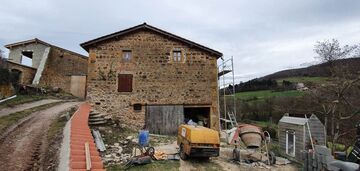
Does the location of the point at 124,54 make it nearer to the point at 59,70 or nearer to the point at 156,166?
the point at 156,166

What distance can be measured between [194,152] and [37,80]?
73.5 ft

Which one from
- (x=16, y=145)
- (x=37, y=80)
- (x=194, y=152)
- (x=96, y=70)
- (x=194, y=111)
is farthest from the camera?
(x=37, y=80)

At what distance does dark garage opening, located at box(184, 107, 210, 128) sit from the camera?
1988 centimetres

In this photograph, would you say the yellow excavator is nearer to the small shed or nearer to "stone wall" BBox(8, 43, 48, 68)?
the small shed

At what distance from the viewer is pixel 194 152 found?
12469 millimetres

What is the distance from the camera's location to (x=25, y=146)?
9.65 meters

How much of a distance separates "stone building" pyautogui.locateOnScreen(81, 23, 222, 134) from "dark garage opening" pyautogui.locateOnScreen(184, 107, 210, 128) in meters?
0.44

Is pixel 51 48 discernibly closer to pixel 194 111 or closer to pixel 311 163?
pixel 194 111

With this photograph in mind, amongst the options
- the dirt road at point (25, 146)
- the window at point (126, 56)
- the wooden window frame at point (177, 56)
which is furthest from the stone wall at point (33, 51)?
the dirt road at point (25, 146)

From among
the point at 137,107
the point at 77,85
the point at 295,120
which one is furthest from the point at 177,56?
the point at 77,85

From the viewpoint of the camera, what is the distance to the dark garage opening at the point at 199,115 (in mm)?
19875

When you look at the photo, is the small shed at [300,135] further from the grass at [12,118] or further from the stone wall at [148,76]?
the grass at [12,118]

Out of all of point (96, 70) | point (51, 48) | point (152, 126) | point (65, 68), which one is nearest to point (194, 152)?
point (152, 126)

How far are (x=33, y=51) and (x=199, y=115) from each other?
70.5 feet
